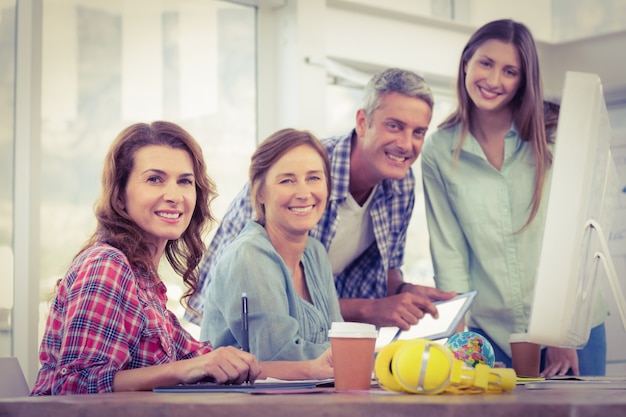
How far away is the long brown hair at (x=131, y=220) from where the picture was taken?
1672mm

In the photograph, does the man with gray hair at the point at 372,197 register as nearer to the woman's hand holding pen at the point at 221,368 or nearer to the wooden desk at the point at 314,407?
the woman's hand holding pen at the point at 221,368

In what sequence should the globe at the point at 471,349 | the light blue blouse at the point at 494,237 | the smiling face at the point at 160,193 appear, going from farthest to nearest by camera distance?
1. the light blue blouse at the point at 494,237
2. the smiling face at the point at 160,193
3. the globe at the point at 471,349

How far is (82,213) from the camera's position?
328cm

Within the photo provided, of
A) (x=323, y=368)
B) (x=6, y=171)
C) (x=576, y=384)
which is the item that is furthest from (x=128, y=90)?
(x=576, y=384)

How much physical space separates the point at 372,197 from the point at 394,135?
0.20 m

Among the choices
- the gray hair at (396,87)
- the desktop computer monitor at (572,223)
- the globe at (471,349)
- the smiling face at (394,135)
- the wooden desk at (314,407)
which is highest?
the gray hair at (396,87)

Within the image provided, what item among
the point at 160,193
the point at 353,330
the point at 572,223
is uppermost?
the point at 160,193

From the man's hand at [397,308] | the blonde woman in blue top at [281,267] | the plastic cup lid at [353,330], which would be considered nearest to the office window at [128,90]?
the man's hand at [397,308]

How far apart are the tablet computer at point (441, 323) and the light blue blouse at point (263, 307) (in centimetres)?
25

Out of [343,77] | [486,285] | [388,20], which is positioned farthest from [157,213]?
[388,20]

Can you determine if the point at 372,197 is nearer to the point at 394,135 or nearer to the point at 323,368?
the point at 394,135

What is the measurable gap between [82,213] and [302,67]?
1110mm

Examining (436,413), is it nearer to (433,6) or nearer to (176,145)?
(176,145)

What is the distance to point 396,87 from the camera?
254cm
